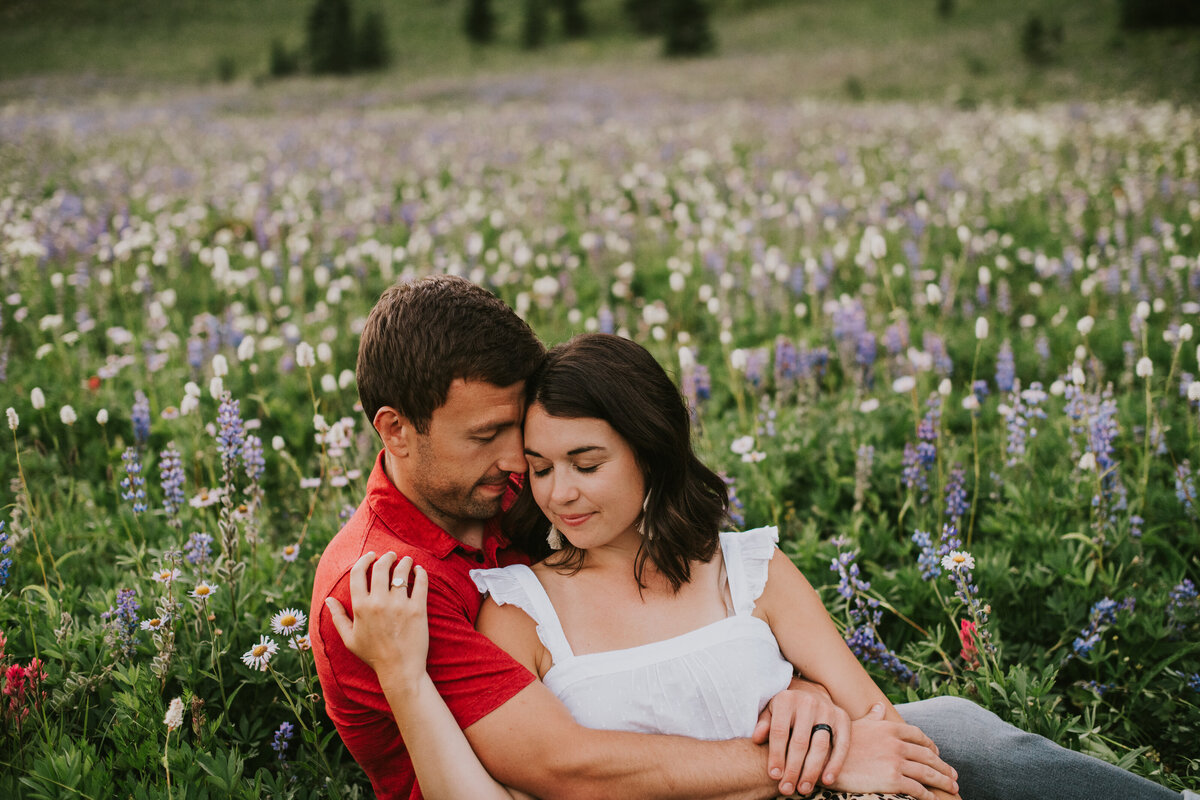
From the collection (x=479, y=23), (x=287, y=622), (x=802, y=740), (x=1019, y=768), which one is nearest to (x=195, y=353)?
(x=287, y=622)

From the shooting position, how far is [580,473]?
2502 mm


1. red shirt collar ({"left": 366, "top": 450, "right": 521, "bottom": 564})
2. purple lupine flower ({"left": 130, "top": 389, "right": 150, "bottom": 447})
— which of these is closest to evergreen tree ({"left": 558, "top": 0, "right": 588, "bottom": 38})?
purple lupine flower ({"left": 130, "top": 389, "right": 150, "bottom": 447})

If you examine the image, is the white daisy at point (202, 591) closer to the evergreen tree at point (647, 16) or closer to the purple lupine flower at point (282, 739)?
the purple lupine flower at point (282, 739)

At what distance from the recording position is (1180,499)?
360 cm

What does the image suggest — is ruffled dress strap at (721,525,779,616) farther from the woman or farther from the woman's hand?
the woman's hand

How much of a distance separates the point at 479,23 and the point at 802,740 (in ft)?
160

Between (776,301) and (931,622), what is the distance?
317cm

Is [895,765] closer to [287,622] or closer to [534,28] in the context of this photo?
[287,622]

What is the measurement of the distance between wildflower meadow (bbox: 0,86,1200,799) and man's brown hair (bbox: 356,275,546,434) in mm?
862

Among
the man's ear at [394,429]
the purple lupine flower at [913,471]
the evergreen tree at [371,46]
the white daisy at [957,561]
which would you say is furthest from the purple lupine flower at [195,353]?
the evergreen tree at [371,46]

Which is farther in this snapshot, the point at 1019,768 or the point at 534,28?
the point at 534,28

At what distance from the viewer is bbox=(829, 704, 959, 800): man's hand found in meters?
2.15

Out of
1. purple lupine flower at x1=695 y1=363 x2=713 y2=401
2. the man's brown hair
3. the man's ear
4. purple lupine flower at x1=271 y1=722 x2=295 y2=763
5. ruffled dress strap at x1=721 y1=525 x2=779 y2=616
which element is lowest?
purple lupine flower at x1=271 y1=722 x2=295 y2=763

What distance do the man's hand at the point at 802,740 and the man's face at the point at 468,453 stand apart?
98cm
